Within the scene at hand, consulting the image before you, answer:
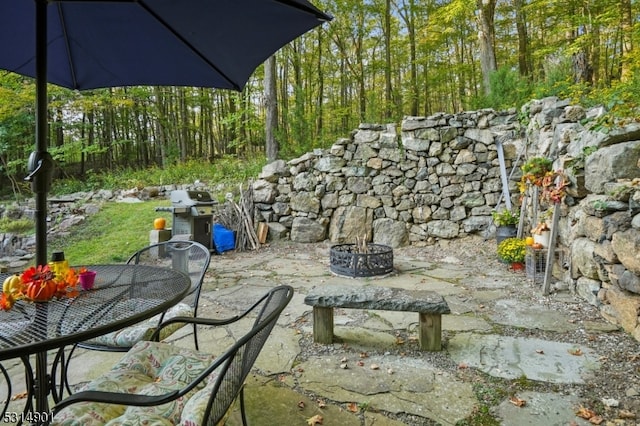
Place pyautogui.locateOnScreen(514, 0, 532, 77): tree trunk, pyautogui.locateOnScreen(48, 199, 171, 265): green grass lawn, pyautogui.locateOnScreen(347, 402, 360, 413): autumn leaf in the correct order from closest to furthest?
1. pyautogui.locateOnScreen(347, 402, 360, 413): autumn leaf
2. pyautogui.locateOnScreen(48, 199, 171, 265): green grass lawn
3. pyautogui.locateOnScreen(514, 0, 532, 77): tree trunk

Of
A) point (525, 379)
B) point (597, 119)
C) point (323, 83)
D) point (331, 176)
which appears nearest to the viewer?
point (525, 379)

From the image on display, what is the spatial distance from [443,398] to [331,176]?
13.6 feet

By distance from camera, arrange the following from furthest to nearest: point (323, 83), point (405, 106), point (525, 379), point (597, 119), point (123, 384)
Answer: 1. point (323, 83)
2. point (405, 106)
3. point (597, 119)
4. point (525, 379)
5. point (123, 384)

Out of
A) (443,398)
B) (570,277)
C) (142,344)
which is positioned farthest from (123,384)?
(570,277)

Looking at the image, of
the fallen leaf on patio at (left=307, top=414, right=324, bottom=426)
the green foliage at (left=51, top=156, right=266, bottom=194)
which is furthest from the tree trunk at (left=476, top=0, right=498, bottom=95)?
the fallen leaf on patio at (left=307, top=414, right=324, bottom=426)

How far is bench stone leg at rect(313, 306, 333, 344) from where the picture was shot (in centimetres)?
232

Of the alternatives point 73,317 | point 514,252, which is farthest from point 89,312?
point 514,252

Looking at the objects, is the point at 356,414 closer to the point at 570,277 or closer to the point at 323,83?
the point at 570,277

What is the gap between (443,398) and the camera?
1733mm

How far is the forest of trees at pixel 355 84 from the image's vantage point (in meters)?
6.09

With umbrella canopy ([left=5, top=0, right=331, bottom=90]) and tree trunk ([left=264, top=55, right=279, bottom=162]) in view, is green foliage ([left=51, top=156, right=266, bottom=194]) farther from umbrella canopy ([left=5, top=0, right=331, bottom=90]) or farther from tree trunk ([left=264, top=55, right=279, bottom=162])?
umbrella canopy ([left=5, top=0, right=331, bottom=90])

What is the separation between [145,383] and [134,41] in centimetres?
159

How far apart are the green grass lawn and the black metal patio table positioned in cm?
308

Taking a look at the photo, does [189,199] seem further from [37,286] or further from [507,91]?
[507,91]
